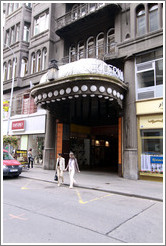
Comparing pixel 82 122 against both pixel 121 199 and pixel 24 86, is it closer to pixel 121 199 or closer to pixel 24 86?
pixel 24 86

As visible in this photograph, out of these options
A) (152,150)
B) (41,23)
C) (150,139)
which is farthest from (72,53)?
(152,150)

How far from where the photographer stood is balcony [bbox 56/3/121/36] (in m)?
14.0

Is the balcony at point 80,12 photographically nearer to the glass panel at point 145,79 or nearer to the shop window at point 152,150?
the glass panel at point 145,79

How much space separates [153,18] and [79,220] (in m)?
13.3

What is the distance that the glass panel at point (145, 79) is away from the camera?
12.5 m

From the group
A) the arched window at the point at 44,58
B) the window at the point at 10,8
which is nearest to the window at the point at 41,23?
the arched window at the point at 44,58

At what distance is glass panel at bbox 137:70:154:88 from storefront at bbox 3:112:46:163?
30.1ft

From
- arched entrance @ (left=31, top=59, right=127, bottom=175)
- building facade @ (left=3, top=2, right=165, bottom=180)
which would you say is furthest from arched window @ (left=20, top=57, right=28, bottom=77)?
arched entrance @ (left=31, top=59, right=127, bottom=175)

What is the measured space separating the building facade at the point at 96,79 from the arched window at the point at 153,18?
0.06 meters

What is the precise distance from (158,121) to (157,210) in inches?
261

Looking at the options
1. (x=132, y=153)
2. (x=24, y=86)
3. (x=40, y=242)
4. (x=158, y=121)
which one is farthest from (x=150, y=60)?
(x=24, y=86)

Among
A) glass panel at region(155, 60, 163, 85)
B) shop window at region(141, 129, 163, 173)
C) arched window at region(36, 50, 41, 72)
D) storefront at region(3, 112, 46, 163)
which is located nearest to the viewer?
shop window at region(141, 129, 163, 173)

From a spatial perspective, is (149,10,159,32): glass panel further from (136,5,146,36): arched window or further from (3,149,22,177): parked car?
(3,149,22,177): parked car

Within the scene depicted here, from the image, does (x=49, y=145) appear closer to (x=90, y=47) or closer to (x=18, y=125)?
(x=18, y=125)
